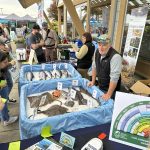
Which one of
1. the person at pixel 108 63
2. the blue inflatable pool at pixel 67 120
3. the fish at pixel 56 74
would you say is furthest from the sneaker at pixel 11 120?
the person at pixel 108 63

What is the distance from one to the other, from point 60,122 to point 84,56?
2.22 meters

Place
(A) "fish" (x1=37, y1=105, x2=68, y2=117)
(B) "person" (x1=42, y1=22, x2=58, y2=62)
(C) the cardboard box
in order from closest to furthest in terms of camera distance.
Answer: (A) "fish" (x1=37, y1=105, x2=68, y2=117) → (C) the cardboard box → (B) "person" (x1=42, y1=22, x2=58, y2=62)

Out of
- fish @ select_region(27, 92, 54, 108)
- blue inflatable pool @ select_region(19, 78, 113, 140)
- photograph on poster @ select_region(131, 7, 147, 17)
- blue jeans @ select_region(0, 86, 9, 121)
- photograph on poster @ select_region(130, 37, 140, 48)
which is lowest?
blue jeans @ select_region(0, 86, 9, 121)

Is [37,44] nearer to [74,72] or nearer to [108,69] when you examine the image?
[74,72]

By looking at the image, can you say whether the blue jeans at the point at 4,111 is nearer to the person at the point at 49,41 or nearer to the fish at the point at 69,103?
the fish at the point at 69,103

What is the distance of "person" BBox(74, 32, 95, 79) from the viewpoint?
3670 mm

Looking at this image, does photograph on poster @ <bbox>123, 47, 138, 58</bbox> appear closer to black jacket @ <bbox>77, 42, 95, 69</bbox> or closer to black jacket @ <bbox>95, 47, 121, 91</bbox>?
black jacket @ <bbox>77, 42, 95, 69</bbox>

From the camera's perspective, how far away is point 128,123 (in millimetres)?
1320

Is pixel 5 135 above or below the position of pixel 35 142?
below

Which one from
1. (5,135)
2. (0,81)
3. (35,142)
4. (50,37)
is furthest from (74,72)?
(50,37)

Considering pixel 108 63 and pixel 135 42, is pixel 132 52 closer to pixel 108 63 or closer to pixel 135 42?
pixel 135 42

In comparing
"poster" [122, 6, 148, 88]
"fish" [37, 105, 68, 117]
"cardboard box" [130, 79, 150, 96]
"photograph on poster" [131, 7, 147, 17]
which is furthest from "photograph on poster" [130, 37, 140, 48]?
"fish" [37, 105, 68, 117]

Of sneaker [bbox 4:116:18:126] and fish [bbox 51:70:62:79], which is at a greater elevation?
fish [bbox 51:70:62:79]

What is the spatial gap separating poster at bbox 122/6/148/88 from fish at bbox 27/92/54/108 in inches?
83.9
